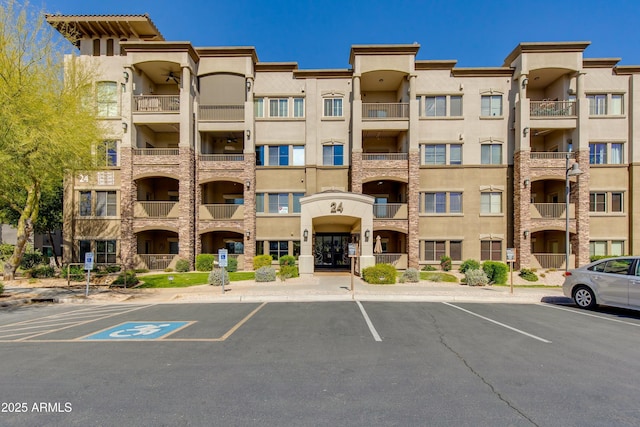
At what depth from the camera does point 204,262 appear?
2238 cm

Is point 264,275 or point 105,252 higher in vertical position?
point 105,252

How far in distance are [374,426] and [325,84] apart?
79.0ft

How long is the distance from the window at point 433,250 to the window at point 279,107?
14929 millimetres

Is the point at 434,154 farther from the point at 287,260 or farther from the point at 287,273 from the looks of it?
the point at 287,273

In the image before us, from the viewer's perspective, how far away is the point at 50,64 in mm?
13211

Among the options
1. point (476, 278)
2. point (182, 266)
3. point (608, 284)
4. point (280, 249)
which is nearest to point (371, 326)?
point (608, 284)

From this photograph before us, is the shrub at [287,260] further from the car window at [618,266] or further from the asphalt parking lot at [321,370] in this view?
the car window at [618,266]

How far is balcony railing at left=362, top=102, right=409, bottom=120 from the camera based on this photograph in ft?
76.5

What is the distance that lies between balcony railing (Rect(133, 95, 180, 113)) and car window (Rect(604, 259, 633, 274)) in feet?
85.3

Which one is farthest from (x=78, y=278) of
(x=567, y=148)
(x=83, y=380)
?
(x=567, y=148)

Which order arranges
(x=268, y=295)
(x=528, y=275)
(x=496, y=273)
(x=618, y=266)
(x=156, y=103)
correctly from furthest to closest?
(x=156, y=103) → (x=528, y=275) → (x=496, y=273) → (x=268, y=295) → (x=618, y=266)

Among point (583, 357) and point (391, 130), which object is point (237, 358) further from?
point (391, 130)

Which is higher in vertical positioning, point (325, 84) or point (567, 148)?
point (325, 84)

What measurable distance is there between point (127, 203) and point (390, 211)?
19468 millimetres
